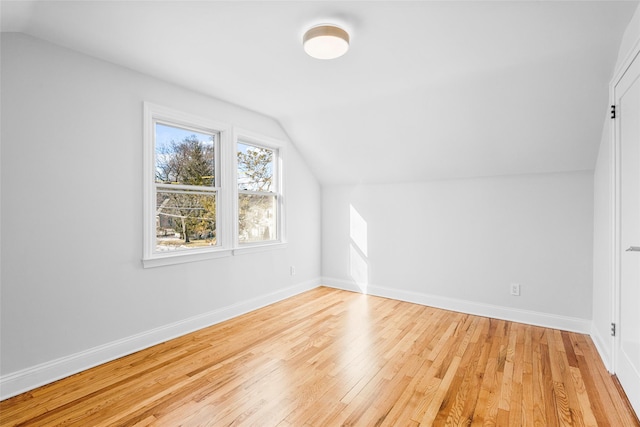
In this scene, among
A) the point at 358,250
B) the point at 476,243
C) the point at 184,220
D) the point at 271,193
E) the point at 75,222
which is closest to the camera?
the point at 75,222

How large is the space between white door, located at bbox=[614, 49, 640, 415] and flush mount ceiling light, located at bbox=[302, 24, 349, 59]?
1.77m

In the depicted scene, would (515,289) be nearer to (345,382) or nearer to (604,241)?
(604,241)

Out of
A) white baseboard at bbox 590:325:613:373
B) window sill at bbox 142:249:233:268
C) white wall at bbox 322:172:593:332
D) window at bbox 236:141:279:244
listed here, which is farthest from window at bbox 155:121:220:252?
white baseboard at bbox 590:325:613:373

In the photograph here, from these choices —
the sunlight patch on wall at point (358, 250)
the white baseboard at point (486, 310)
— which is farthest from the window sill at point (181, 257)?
the white baseboard at point (486, 310)

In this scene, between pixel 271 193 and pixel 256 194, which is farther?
pixel 271 193

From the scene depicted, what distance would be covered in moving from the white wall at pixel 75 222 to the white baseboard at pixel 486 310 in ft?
7.74

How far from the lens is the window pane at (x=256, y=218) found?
150 inches

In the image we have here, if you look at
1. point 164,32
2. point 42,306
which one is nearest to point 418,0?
point 164,32

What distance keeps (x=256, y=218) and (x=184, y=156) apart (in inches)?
45.9

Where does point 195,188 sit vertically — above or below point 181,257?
above

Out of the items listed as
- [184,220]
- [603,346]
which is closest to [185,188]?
[184,220]

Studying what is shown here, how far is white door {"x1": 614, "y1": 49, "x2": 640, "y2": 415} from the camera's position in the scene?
73.9 inches

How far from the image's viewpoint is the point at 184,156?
3.20m

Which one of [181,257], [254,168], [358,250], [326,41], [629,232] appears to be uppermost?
[326,41]
